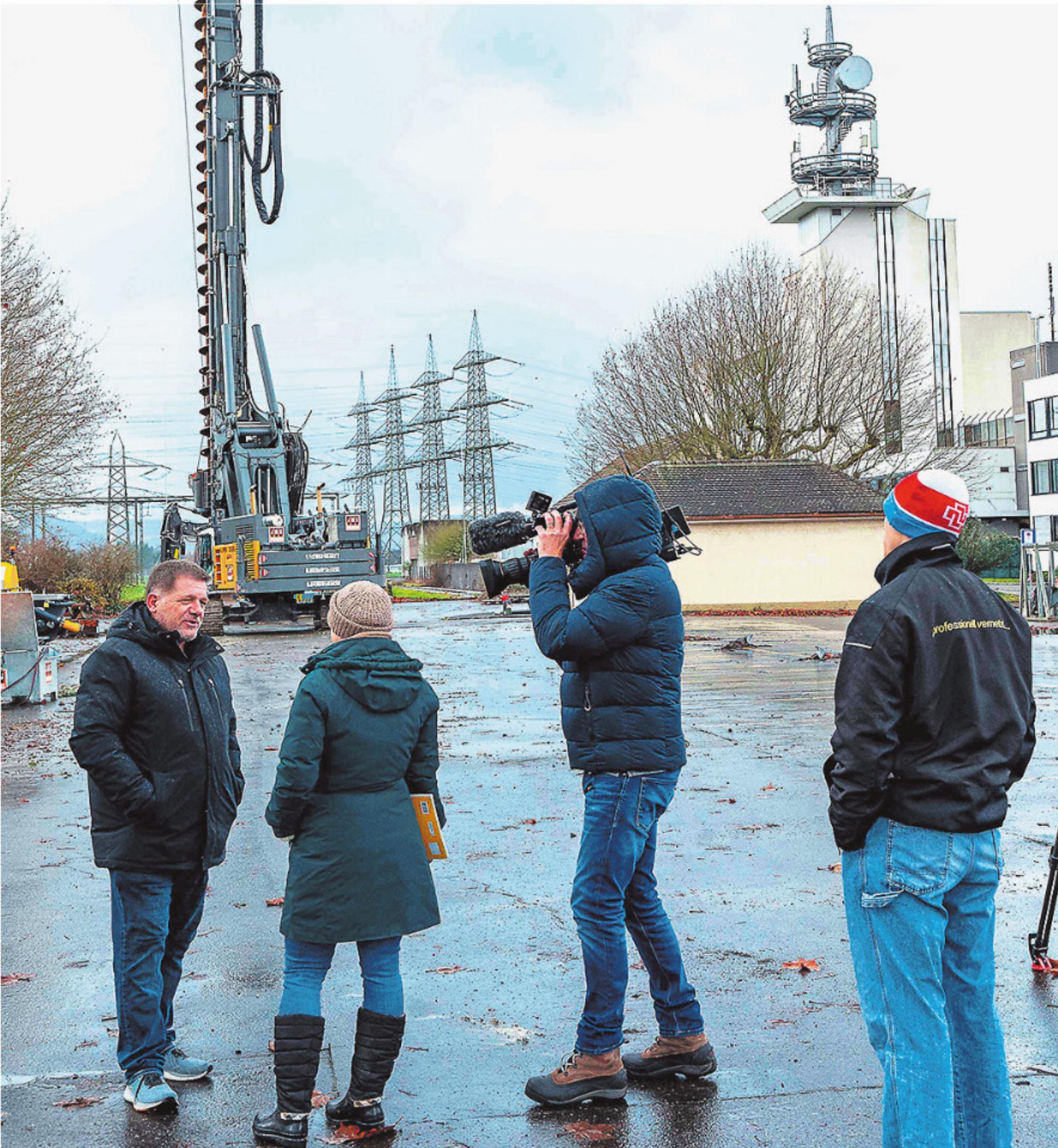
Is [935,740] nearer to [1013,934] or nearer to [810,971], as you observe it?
[810,971]

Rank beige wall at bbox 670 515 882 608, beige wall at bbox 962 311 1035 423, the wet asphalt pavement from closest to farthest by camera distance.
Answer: the wet asphalt pavement < beige wall at bbox 670 515 882 608 < beige wall at bbox 962 311 1035 423

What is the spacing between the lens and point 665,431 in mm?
48844

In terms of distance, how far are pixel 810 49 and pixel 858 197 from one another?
41.0ft

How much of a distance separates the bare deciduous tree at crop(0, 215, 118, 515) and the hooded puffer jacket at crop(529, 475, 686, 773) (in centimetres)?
2387

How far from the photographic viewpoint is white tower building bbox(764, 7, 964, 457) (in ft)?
262

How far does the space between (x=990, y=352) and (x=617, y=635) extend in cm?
9083

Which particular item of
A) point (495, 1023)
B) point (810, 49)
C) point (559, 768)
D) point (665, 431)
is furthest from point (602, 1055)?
point (810, 49)

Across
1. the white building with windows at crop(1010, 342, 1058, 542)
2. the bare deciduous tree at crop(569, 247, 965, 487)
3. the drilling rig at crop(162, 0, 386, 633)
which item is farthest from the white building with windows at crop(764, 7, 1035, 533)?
the drilling rig at crop(162, 0, 386, 633)

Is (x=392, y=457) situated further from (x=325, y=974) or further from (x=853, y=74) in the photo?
(x=325, y=974)

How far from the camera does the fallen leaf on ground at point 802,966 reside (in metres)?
5.89

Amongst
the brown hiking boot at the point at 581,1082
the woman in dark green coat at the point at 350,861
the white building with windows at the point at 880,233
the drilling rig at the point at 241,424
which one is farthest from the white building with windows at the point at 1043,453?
the woman in dark green coat at the point at 350,861

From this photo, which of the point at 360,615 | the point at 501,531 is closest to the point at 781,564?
the point at 501,531

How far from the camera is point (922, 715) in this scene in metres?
3.51

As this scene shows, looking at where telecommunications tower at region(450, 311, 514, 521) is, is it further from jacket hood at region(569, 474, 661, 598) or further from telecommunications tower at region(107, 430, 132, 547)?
jacket hood at region(569, 474, 661, 598)
